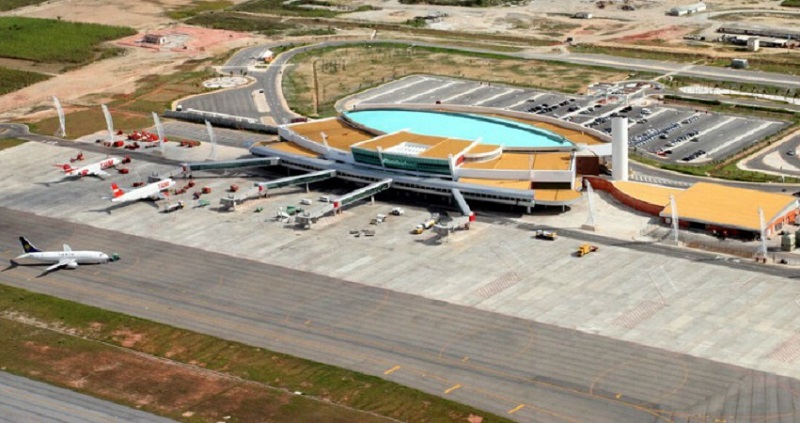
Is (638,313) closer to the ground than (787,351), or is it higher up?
higher up

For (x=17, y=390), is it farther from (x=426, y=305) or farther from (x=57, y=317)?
(x=426, y=305)

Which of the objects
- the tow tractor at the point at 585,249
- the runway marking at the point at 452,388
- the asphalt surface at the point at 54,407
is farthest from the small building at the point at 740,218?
the asphalt surface at the point at 54,407

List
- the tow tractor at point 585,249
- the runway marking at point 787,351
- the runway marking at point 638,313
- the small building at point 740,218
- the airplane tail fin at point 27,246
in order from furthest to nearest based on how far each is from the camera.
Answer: the airplane tail fin at point 27,246
the small building at point 740,218
the tow tractor at point 585,249
the runway marking at point 638,313
the runway marking at point 787,351

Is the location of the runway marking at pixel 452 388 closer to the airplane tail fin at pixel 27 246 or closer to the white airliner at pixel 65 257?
the white airliner at pixel 65 257

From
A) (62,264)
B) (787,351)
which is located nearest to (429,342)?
(787,351)

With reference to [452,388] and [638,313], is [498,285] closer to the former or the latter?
[638,313]
